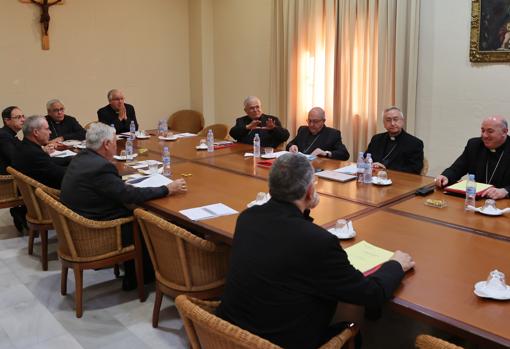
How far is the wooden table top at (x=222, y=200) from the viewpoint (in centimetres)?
258

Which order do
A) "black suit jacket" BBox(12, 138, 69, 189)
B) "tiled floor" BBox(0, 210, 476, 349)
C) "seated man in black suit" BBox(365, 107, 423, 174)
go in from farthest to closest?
1. "seated man in black suit" BBox(365, 107, 423, 174)
2. "black suit jacket" BBox(12, 138, 69, 189)
3. "tiled floor" BBox(0, 210, 476, 349)

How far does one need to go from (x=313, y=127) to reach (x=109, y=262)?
2.36 metres

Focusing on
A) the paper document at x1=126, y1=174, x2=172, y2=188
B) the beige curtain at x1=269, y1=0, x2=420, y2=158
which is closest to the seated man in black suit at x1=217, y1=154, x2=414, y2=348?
the paper document at x1=126, y1=174, x2=172, y2=188

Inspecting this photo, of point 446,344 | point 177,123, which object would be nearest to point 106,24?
point 177,123

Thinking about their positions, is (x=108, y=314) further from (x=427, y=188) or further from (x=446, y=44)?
(x=446, y=44)

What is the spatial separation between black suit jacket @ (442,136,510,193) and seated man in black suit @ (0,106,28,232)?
11.8 feet

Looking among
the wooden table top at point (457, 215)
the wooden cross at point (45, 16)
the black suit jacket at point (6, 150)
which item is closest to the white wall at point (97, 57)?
the wooden cross at point (45, 16)

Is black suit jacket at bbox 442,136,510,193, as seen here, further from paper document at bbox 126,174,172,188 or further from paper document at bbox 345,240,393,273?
paper document at bbox 126,174,172,188

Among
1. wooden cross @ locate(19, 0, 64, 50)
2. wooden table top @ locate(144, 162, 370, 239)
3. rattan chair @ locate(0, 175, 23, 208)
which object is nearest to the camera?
wooden table top @ locate(144, 162, 370, 239)

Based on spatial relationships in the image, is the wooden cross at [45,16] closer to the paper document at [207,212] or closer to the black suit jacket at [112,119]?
the black suit jacket at [112,119]

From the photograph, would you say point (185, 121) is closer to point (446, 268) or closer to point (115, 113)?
point (115, 113)

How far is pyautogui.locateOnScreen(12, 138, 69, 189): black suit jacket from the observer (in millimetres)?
3816

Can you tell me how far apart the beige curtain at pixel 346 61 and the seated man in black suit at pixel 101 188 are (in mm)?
3059

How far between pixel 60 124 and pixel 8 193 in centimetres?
145
